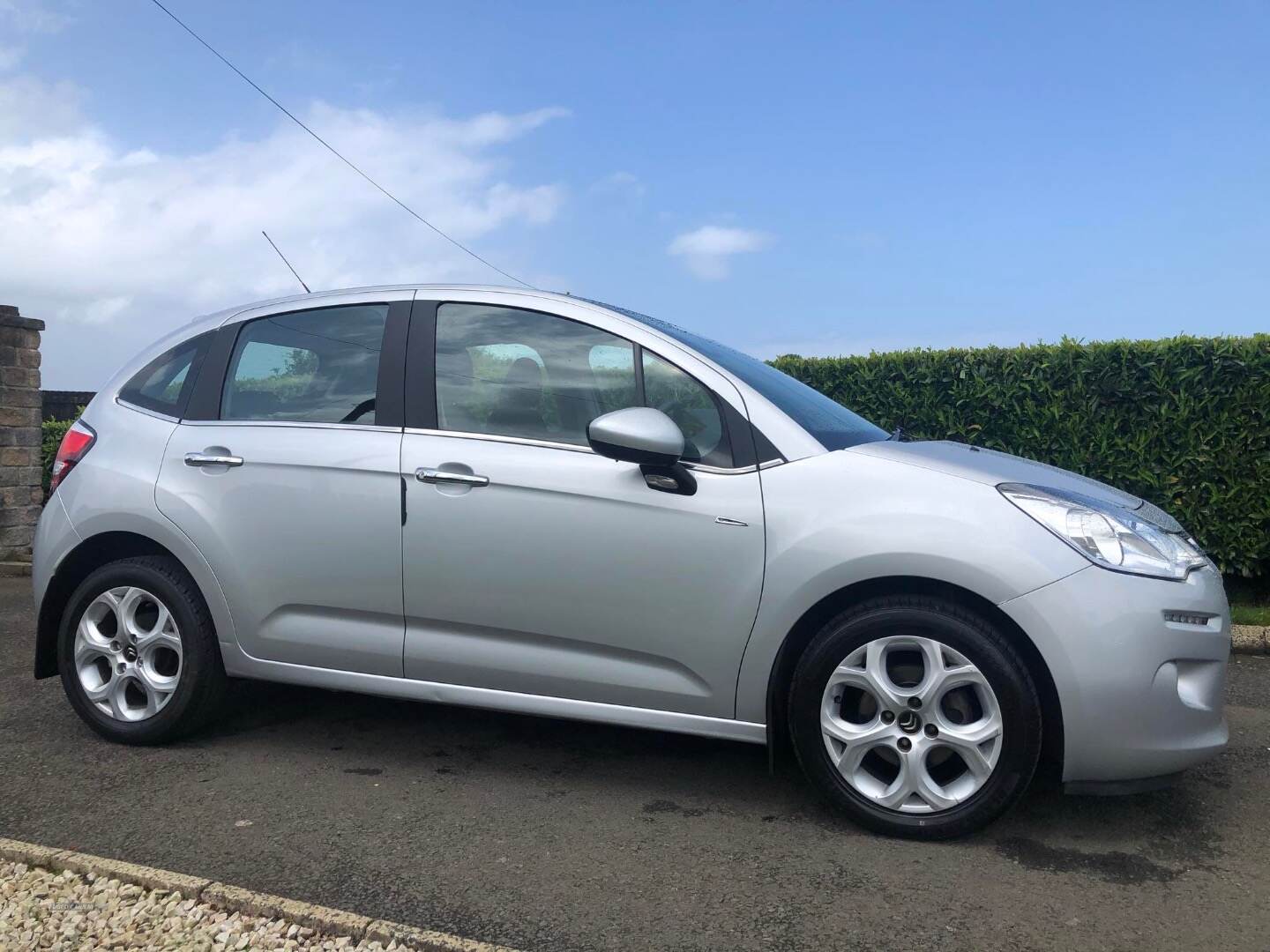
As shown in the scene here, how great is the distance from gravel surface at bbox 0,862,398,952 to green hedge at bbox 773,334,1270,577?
268 inches

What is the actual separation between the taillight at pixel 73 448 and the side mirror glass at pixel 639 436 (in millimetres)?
2260

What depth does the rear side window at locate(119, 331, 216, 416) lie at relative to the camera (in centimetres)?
421

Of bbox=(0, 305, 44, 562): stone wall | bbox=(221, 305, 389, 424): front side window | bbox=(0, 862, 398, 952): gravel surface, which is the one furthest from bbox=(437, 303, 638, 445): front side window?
bbox=(0, 305, 44, 562): stone wall

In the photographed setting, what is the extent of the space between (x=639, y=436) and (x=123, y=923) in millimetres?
1863

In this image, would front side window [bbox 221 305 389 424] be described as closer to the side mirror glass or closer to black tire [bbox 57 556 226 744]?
black tire [bbox 57 556 226 744]

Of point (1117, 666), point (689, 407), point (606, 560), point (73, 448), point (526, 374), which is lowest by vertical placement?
point (1117, 666)

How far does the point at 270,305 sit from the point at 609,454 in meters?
1.80

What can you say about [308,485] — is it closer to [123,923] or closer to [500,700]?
[500,700]

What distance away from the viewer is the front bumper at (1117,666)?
2.97 meters

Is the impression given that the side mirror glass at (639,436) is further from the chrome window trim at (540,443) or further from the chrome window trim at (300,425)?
the chrome window trim at (300,425)

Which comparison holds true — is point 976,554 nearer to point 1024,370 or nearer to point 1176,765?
point 1176,765

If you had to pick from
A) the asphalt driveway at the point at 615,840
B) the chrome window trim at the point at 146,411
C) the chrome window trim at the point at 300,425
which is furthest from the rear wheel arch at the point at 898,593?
the chrome window trim at the point at 146,411

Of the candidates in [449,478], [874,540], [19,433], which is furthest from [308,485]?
[19,433]

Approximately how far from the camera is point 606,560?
337 centimetres
